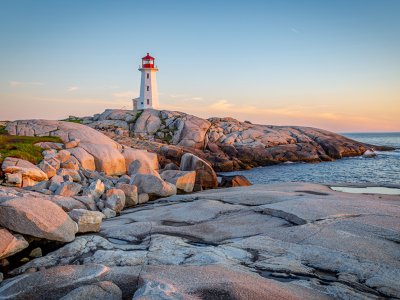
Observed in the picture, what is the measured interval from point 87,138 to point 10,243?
21.9 metres

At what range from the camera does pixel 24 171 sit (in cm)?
1748

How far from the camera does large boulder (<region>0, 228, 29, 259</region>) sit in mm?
7430

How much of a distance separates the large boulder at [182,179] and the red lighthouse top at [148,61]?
4684 centimetres

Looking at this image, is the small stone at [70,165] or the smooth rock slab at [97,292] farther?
the small stone at [70,165]

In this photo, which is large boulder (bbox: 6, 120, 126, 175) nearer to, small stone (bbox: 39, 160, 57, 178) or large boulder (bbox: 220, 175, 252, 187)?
small stone (bbox: 39, 160, 57, 178)

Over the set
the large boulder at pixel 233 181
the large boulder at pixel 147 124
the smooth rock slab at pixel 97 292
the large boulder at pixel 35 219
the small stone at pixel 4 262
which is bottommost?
the large boulder at pixel 233 181

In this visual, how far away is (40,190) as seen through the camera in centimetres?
1441

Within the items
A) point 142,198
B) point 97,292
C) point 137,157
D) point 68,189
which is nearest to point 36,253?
point 97,292

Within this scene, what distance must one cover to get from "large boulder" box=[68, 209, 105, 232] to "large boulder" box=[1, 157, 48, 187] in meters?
9.05

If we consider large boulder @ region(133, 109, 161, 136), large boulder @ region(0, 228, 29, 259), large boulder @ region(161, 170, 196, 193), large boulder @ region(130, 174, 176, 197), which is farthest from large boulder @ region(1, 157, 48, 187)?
large boulder @ region(133, 109, 161, 136)

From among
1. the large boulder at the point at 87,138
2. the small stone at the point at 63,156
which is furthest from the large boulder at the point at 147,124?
the small stone at the point at 63,156

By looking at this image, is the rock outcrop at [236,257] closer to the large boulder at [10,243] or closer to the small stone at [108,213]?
the large boulder at [10,243]

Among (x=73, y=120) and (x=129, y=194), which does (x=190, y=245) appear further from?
(x=73, y=120)

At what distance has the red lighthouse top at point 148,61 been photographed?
6392 centimetres
